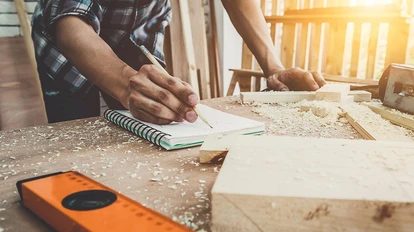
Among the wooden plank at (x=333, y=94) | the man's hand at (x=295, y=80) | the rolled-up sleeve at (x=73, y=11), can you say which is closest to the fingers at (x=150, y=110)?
the rolled-up sleeve at (x=73, y=11)

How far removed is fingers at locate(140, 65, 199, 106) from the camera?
1.03 metres

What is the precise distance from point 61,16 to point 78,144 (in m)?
0.55

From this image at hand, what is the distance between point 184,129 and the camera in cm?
101

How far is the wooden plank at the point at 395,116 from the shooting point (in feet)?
3.59

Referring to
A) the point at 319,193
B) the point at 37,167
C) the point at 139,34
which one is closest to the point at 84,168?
the point at 37,167

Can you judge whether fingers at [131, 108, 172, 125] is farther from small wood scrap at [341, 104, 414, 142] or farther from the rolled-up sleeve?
small wood scrap at [341, 104, 414, 142]

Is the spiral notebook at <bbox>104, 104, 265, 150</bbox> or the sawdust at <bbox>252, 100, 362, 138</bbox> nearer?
the spiral notebook at <bbox>104, 104, 265, 150</bbox>

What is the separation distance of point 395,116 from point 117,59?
939mm

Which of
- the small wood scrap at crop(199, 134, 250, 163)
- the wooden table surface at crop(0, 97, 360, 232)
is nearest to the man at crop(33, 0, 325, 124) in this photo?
the wooden table surface at crop(0, 97, 360, 232)

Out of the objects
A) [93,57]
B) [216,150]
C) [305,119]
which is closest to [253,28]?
[305,119]

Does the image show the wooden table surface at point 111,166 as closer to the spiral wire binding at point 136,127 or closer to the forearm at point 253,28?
the spiral wire binding at point 136,127

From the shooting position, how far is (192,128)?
1.02 meters

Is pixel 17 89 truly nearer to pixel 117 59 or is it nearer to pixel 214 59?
pixel 117 59

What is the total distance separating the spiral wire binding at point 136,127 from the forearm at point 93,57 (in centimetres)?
6
